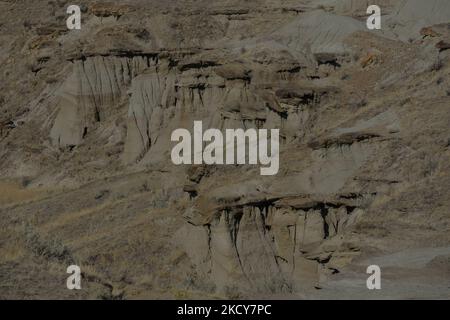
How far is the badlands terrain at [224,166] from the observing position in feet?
69.3

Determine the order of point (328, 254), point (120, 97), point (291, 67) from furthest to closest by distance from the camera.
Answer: point (120, 97)
point (291, 67)
point (328, 254)

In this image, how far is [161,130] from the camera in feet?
130

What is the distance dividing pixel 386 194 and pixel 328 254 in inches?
112

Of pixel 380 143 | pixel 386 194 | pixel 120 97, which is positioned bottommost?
→ pixel 386 194

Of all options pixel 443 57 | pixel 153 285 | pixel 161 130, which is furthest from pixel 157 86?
pixel 153 285

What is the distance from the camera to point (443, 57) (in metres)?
34.2

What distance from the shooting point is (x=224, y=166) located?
1200 inches

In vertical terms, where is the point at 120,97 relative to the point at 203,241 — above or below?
above

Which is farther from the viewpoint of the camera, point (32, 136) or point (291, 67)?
point (32, 136)

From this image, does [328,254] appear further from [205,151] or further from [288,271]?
[205,151]

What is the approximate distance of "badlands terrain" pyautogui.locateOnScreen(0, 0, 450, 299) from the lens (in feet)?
69.3

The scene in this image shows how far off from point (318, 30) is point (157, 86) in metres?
8.16

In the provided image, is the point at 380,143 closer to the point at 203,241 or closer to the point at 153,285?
the point at 203,241

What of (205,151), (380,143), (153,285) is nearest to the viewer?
(153,285)
